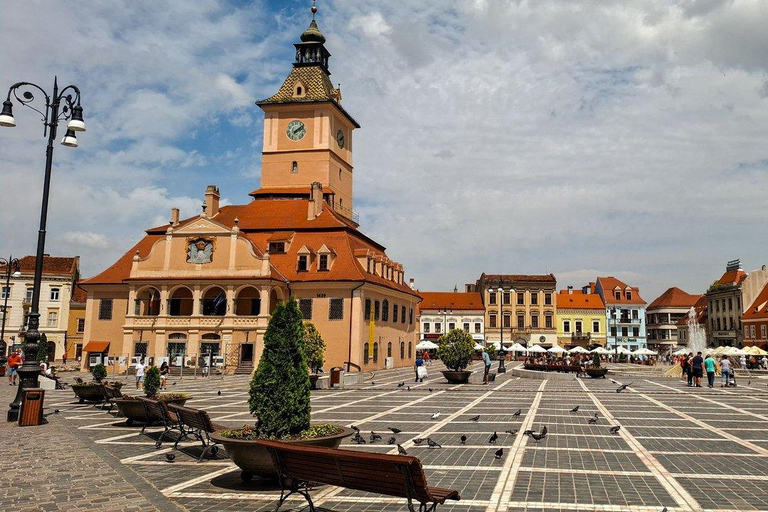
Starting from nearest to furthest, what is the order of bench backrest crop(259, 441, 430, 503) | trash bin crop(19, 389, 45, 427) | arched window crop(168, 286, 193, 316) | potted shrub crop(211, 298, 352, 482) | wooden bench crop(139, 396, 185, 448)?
bench backrest crop(259, 441, 430, 503)
potted shrub crop(211, 298, 352, 482)
wooden bench crop(139, 396, 185, 448)
trash bin crop(19, 389, 45, 427)
arched window crop(168, 286, 193, 316)

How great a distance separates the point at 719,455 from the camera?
11.9 m

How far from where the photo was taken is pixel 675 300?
317ft

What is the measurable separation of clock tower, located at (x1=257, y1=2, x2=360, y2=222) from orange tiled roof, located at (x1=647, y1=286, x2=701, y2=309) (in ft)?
205

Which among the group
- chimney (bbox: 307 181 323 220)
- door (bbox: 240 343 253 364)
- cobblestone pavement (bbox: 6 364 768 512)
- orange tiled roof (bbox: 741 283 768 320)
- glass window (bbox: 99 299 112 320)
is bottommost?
cobblestone pavement (bbox: 6 364 768 512)

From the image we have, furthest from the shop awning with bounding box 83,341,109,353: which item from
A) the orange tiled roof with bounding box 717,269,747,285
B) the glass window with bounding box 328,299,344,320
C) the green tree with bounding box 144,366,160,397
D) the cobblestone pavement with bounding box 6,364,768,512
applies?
the orange tiled roof with bounding box 717,269,747,285

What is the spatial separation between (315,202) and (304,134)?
9.27 meters

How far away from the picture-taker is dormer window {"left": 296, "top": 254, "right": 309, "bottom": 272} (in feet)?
147

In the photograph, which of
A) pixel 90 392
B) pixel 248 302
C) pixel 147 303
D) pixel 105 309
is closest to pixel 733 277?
pixel 248 302

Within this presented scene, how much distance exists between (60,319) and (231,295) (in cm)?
3470

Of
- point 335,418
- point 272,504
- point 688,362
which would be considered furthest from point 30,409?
point 688,362

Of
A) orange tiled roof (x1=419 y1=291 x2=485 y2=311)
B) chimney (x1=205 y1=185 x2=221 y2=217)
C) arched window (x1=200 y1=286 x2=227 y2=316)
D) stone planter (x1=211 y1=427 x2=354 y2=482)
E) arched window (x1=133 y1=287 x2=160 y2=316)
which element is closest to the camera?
stone planter (x1=211 y1=427 x2=354 y2=482)

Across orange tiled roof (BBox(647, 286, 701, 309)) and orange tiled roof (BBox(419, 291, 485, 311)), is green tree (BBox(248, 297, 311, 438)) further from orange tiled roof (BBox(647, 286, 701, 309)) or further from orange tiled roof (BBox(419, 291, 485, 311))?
orange tiled roof (BBox(647, 286, 701, 309))

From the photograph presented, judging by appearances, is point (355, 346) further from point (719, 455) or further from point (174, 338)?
point (719, 455)

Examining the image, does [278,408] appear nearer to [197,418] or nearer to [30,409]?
[197,418]
